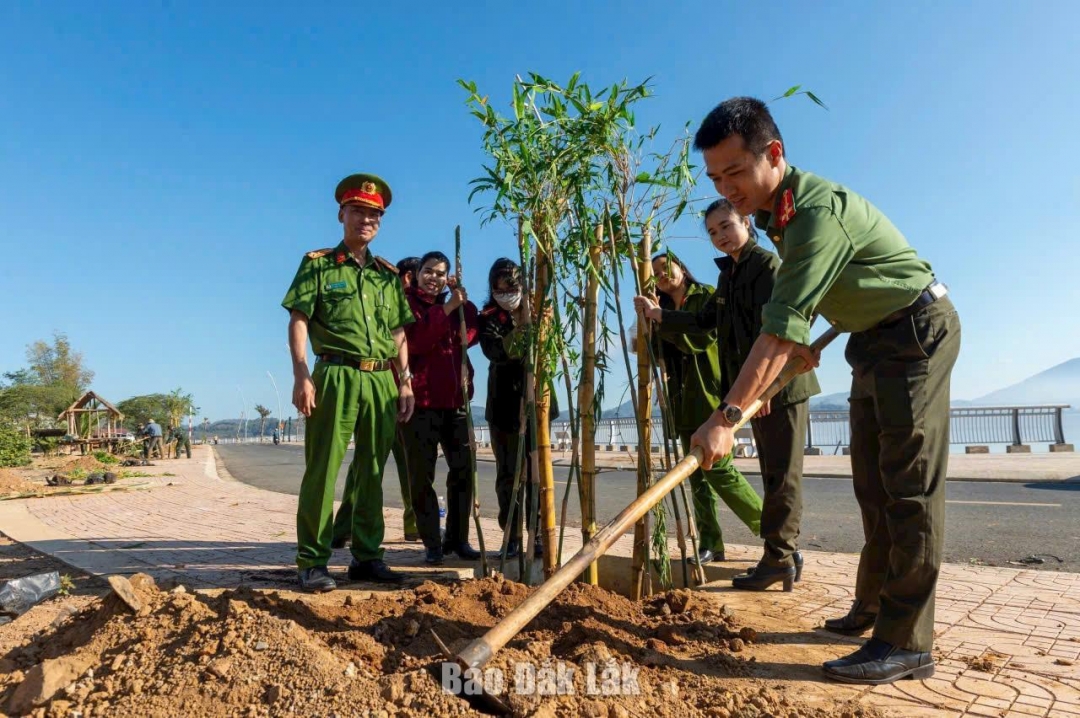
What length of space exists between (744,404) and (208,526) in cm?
616

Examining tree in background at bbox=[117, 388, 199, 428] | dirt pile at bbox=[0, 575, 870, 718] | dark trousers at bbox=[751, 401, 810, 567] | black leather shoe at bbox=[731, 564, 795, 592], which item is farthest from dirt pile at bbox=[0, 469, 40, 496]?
tree in background at bbox=[117, 388, 199, 428]

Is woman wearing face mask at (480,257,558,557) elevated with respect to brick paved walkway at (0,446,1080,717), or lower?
elevated

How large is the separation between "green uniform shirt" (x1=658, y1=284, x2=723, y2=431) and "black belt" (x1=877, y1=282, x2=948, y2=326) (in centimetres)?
160

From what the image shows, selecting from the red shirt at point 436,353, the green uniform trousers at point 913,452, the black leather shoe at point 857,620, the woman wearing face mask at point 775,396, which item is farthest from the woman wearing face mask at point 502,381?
the green uniform trousers at point 913,452

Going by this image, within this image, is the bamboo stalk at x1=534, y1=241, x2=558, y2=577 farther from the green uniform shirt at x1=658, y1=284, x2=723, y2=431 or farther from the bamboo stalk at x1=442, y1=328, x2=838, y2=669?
the bamboo stalk at x1=442, y1=328, x2=838, y2=669

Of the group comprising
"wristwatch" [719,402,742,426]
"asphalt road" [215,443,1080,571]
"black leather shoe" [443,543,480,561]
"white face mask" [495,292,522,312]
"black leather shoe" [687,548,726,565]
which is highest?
"white face mask" [495,292,522,312]

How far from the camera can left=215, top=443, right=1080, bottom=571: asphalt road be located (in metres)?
5.04

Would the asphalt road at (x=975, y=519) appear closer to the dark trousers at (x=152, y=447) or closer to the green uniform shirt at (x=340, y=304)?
the green uniform shirt at (x=340, y=304)

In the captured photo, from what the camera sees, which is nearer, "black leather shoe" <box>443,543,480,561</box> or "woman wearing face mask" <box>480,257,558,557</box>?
"woman wearing face mask" <box>480,257,558,557</box>

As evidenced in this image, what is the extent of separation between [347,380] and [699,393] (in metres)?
1.99

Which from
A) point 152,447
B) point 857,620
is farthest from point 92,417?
point 857,620

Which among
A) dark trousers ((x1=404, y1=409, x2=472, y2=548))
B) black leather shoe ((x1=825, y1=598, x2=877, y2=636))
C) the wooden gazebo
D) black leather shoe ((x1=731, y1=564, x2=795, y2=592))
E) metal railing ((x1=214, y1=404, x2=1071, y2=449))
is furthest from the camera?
the wooden gazebo

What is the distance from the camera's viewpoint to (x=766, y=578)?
3486mm

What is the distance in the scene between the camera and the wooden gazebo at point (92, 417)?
1258 inches
